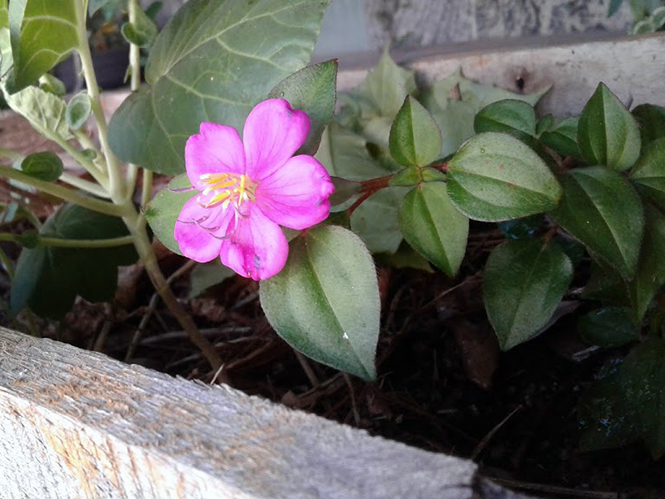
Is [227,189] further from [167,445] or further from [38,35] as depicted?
[38,35]

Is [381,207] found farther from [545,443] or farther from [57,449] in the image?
[57,449]

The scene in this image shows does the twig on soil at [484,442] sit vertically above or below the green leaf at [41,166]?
below

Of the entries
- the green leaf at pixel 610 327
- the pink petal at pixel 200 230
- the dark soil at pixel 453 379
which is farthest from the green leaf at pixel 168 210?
the green leaf at pixel 610 327

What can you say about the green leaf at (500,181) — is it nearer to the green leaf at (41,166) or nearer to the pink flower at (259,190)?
the pink flower at (259,190)

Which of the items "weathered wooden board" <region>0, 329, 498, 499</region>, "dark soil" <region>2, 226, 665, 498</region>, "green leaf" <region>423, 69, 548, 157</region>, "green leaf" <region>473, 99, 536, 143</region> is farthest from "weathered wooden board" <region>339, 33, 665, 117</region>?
"weathered wooden board" <region>0, 329, 498, 499</region>

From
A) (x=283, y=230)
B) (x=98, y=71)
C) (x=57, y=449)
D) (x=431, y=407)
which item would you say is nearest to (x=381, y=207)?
(x=431, y=407)

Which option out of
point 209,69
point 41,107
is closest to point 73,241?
point 41,107

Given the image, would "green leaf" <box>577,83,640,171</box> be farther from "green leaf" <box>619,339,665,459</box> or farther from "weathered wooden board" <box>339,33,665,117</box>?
"weathered wooden board" <box>339,33,665,117</box>
